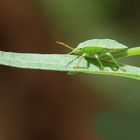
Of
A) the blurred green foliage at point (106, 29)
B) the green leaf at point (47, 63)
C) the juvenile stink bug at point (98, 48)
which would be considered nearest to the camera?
the green leaf at point (47, 63)

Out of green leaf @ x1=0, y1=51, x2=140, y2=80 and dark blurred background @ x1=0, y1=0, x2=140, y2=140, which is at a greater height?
dark blurred background @ x1=0, y1=0, x2=140, y2=140

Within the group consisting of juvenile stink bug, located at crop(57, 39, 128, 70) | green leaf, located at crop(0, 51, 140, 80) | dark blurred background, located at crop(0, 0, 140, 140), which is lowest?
green leaf, located at crop(0, 51, 140, 80)

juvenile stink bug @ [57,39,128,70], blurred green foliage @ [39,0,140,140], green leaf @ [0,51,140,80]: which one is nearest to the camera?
green leaf @ [0,51,140,80]

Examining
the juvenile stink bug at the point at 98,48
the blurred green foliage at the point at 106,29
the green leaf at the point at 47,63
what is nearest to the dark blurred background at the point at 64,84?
the blurred green foliage at the point at 106,29

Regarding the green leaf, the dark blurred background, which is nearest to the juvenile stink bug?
the green leaf

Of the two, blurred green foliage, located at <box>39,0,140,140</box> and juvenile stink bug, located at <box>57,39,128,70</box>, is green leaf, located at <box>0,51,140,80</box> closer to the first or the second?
juvenile stink bug, located at <box>57,39,128,70</box>

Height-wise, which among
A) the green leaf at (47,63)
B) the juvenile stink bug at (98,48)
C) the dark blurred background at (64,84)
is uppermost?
the dark blurred background at (64,84)

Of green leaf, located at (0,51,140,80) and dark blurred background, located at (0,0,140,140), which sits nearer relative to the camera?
green leaf, located at (0,51,140,80)

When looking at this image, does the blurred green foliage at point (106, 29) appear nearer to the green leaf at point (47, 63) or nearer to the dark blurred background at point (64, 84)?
the dark blurred background at point (64, 84)

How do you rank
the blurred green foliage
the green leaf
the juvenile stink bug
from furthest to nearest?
the blurred green foliage < the juvenile stink bug < the green leaf
